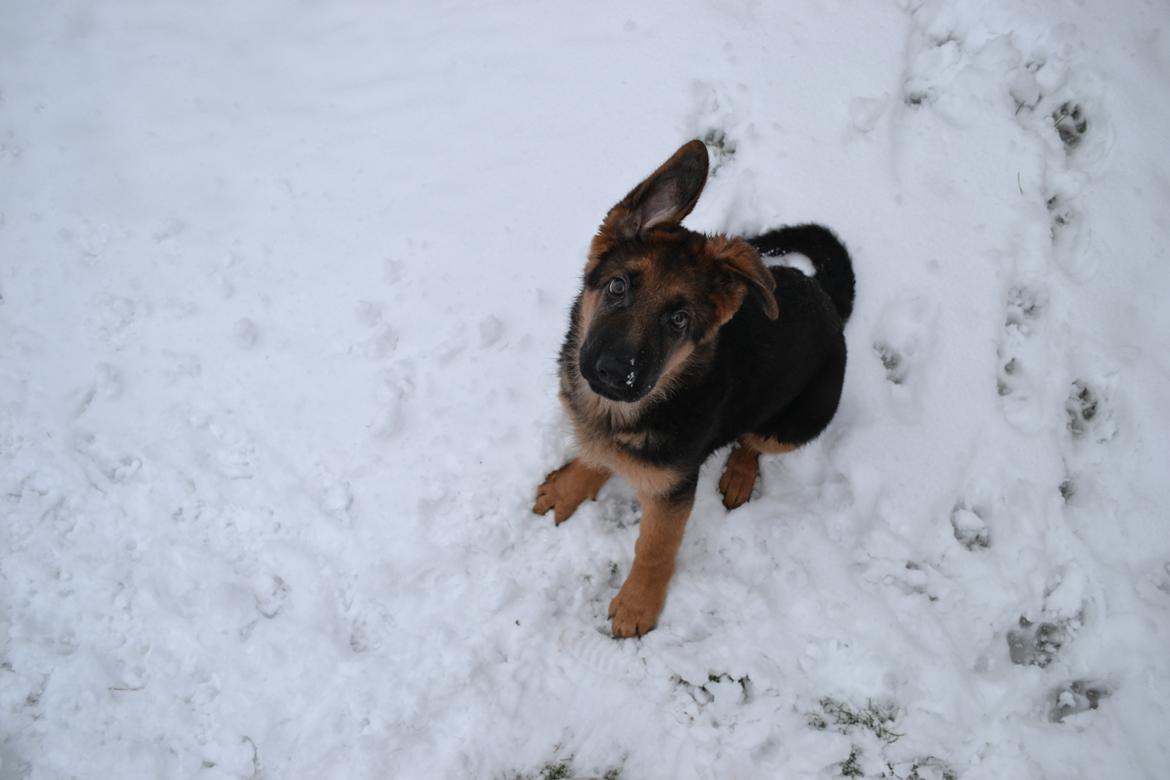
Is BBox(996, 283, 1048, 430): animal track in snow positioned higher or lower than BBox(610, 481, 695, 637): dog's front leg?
→ higher

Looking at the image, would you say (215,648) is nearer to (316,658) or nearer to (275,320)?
(316,658)

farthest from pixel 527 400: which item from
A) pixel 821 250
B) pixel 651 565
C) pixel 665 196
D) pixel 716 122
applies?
pixel 716 122

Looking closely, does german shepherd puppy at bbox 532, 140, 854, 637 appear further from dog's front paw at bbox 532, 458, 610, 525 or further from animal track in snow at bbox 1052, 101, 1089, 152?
animal track in snow at bbox 1052, 101, 1089, 152

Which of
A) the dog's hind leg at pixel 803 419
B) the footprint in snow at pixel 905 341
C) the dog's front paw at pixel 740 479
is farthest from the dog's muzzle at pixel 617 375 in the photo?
the footprint in snow at pixel 905 341

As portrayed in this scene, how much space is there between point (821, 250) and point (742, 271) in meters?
1.51

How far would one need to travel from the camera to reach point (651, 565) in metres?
3.85

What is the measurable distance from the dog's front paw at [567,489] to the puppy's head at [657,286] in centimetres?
118

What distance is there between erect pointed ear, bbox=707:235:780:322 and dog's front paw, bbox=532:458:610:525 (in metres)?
1.45

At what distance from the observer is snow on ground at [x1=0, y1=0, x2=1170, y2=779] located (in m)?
3.75

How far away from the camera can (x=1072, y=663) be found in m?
3.98

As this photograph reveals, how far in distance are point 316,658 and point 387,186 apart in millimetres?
3211

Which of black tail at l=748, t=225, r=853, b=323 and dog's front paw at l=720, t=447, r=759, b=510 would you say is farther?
dog's front paw at l=720, t=447, r=759, b=510

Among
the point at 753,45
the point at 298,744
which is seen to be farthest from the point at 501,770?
the point at 753,45

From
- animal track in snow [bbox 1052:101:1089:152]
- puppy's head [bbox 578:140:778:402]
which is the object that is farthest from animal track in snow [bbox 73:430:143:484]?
animal track in snow [bbox 1052:101:1089:152]
